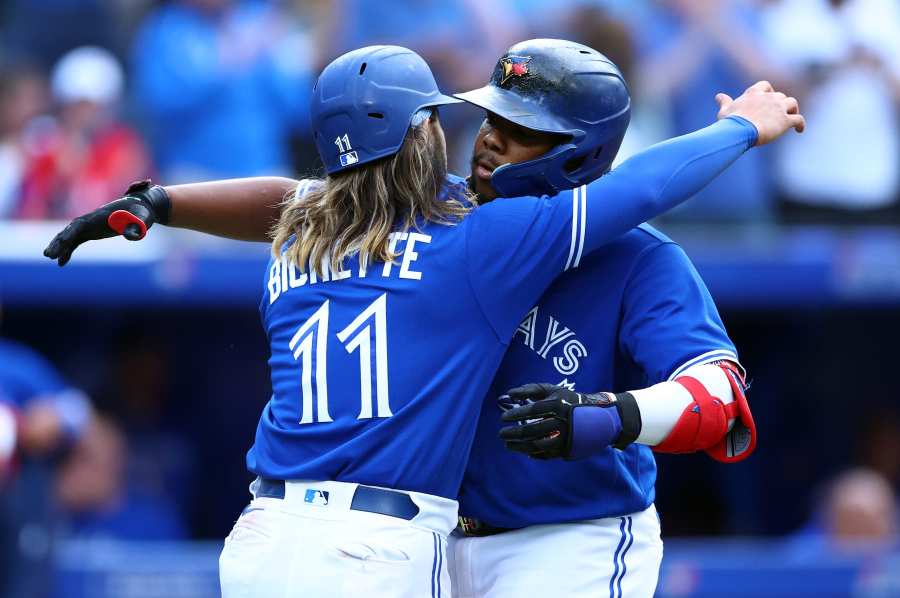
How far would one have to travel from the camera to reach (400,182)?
10.1 ft

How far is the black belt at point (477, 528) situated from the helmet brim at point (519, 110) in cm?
87

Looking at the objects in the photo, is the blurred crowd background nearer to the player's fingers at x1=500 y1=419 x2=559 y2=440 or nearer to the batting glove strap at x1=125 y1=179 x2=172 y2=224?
the batting glove strap at x1=125 y1=179 x2=172 y2=224

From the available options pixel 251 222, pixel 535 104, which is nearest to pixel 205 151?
pixel 251 222

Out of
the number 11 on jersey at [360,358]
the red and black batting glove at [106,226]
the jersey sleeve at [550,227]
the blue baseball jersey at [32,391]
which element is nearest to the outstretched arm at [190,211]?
the red and black batting glove at [106,226]

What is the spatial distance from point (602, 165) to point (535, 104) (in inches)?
9.5

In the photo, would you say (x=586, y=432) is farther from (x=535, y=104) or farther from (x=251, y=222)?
(x=251, y=222)

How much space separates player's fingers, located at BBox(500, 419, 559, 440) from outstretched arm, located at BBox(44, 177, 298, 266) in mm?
960

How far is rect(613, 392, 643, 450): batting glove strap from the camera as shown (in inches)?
112

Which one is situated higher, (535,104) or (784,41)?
(784,41)

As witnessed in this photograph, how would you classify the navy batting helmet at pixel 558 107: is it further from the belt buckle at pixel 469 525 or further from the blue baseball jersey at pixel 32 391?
the blue baseball jersey at pixel 32 391

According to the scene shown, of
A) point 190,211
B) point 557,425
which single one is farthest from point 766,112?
point 190,211

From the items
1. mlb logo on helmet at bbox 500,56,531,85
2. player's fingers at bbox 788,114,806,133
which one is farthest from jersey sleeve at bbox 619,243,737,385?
mlb logo on helmet at bbox 500,56,531,85

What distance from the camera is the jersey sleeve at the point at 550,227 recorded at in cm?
293

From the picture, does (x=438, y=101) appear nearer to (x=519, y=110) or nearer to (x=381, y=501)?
(x=519, y=110)
